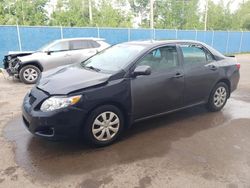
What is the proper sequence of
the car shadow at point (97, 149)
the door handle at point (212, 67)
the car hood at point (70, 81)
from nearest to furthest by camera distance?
the car shadow at point (97, 149) → the car hood at point (70, 81) → the door handle at point (212, 67)

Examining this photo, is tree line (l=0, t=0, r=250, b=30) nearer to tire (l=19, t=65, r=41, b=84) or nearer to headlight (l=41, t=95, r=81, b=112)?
tire (l=19, t=65, r=41, b=84)

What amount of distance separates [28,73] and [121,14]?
24.5m

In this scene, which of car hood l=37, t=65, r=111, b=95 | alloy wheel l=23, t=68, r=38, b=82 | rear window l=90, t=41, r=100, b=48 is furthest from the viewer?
rear window l=90, t=41, r=100, b=48

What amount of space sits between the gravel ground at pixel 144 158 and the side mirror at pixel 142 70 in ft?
3.56

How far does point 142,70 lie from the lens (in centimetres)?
378

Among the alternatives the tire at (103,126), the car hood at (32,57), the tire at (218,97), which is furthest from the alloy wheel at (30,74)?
the tire at (218,97)

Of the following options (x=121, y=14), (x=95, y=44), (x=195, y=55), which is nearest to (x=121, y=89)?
(x=195, y=55)

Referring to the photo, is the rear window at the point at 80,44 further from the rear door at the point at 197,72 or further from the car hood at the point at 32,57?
the rear door at the point at 197,72

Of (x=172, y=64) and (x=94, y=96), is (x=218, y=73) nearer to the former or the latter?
(x=172, y=64)

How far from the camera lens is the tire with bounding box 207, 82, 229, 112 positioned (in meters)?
5.16

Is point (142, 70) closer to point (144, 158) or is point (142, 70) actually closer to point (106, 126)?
point (106, 126)

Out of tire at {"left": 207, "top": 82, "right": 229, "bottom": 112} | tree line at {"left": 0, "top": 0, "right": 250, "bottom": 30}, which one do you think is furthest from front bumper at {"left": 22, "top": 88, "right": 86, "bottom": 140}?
tree line at {"left": 0, "top": 0, "right": 250, "bottom": 30}

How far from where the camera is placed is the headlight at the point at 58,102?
131 inches

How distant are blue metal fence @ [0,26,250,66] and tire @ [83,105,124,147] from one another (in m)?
10.1
